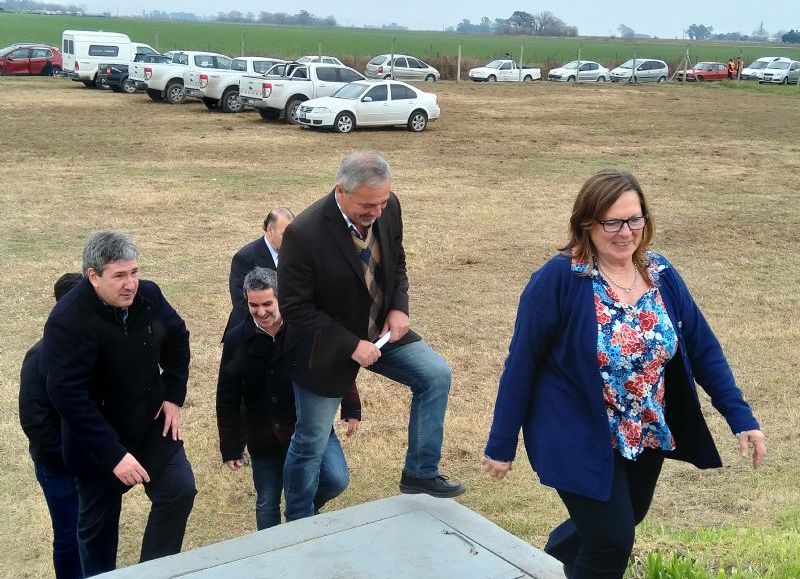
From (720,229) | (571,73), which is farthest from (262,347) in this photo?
(571,73)

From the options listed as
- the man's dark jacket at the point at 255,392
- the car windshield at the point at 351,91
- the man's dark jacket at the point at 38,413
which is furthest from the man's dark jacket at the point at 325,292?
the car windshield at the point at 351,91

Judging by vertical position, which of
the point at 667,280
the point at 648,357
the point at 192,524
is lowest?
the point at 192,524

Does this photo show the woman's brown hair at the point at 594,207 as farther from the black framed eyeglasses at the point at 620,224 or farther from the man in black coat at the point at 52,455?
the man in black coat at the point at 52,455

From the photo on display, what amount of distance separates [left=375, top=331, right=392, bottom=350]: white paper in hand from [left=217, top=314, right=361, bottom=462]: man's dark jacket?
0.43 meters

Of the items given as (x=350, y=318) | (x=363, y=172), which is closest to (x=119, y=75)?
(x=350, y=318)

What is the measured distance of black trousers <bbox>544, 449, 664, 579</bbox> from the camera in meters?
3.35

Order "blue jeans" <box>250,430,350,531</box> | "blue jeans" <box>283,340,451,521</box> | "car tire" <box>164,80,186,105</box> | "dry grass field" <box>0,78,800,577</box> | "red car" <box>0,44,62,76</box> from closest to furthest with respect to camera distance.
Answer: "blue jeans" <box>283,340,451,521</box> < "blue jeans" <box>250,430,350,531</box> < "dry grass field" <box>0,78,800,577</box> < "car tire" <box>164,80,186,105</box> < "red car" <box>0,44,62,76</box>

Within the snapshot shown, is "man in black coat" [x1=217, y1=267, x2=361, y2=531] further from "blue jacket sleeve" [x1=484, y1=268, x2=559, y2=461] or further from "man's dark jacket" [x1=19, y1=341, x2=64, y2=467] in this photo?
"blue jacket sleeve" [x1=484, y1=268, x2=559, y2=461]

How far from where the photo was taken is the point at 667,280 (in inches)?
138

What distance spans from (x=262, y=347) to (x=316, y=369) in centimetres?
39

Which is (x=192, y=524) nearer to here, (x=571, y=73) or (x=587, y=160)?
(x=587, y=160)

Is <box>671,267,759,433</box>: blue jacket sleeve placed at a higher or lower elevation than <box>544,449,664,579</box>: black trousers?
higher

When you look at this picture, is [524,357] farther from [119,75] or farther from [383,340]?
[119,75]

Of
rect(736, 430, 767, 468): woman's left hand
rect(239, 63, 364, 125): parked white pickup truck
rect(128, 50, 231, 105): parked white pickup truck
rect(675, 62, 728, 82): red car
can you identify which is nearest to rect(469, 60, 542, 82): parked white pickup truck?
rect(675, 62, 728, 82): red car
